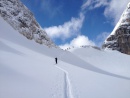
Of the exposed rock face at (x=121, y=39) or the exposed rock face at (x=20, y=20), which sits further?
the exposed rock face at (x=121, y=39)

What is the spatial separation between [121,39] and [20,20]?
89726mm

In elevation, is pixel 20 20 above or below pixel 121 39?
below

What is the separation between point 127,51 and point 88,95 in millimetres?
140082

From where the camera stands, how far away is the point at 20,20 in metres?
82.4

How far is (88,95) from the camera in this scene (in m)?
12.0

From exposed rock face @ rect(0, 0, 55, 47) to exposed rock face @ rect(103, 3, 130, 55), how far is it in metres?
69.8

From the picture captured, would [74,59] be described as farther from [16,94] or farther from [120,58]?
A: [16,94]

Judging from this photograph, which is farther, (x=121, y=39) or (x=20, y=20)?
(x=121, y=39)

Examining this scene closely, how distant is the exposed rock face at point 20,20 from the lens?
7506 centimetres

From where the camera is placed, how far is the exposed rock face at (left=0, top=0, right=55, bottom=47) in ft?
246

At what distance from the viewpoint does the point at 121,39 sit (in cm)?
14675

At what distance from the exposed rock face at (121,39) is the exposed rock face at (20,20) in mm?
69786

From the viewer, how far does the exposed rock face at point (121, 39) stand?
14225cm

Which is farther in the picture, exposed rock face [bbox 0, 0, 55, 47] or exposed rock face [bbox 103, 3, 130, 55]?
exposed rock face [bbox 103, 3, 130, 55]
